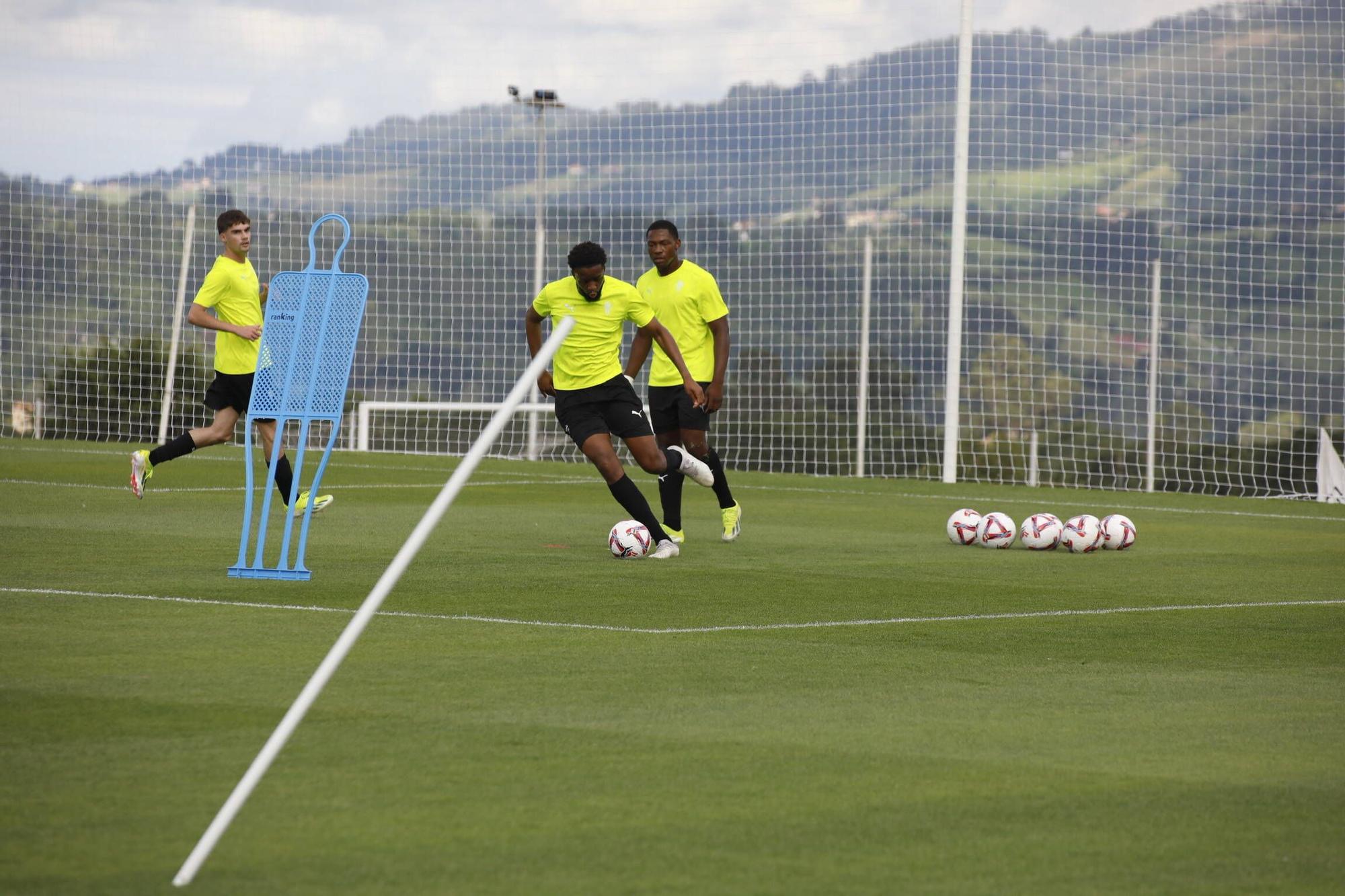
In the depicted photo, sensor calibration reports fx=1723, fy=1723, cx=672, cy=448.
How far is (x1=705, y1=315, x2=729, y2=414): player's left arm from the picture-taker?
11.4 m

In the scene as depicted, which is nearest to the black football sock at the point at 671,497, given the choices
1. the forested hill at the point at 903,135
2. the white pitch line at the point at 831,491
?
the white pitch line at the point at 831,491

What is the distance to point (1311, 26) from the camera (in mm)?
21609

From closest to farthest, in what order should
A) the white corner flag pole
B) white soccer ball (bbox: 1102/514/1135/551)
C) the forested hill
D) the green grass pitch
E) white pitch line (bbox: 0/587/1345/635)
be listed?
the white corner flag pole < the green grass pitch < white pitch line (bbox: 0/587/1345/635) < white soccer ball (bbox: 1102/514/1135/551) < the forested hill

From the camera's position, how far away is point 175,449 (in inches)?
458

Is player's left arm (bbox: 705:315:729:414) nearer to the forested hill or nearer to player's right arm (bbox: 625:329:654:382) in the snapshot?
player's right arm (bbox: 625:329:654:382)

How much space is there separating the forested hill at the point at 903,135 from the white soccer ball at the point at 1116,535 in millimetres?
9972

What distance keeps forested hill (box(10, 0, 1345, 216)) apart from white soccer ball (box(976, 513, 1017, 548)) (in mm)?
10156

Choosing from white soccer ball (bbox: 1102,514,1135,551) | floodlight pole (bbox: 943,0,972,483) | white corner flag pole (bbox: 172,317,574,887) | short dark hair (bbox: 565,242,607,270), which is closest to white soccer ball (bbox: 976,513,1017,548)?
white soccer ball (bbox: 1102,514,1135,551)

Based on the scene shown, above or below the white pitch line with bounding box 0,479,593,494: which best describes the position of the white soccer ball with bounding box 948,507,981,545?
above

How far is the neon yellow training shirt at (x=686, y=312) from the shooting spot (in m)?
11.5

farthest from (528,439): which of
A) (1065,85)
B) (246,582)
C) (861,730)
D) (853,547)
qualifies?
(861,730)

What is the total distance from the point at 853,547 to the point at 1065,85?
12.0 metres

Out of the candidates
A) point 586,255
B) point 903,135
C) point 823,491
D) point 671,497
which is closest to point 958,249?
point 903,135

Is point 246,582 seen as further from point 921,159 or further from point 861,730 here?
point 921,159
